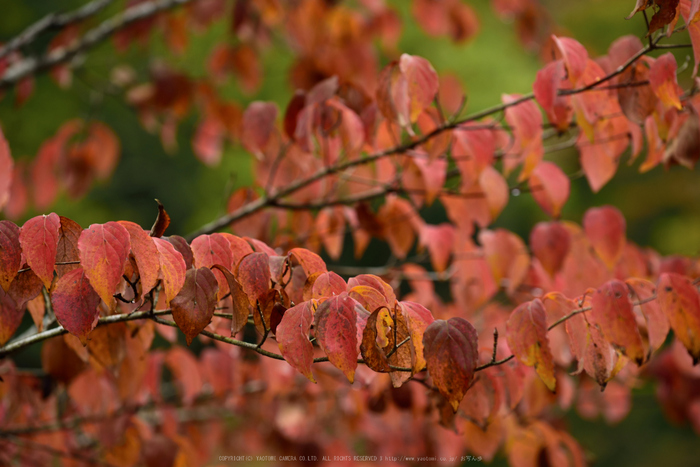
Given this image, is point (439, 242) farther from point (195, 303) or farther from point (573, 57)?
point (195, 303)

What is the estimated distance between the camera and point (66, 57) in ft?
4.62

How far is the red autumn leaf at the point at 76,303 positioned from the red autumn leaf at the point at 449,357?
0.33 meters

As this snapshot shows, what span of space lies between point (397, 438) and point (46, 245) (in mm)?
1145

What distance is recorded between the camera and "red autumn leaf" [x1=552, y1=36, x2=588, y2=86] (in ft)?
2.35

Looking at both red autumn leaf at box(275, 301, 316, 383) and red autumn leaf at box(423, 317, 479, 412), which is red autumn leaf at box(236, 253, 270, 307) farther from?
red autumn leaf at box(423, 317, 479, 412)

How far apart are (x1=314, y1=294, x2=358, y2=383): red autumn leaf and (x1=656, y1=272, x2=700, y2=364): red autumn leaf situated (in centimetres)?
38

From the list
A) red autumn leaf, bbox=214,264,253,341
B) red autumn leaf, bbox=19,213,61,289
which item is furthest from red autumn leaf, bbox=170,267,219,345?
red autumn leaf, bbox=19,213,61,289

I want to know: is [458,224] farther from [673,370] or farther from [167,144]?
[167,144]

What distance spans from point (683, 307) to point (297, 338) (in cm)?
45

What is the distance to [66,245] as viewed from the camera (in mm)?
580

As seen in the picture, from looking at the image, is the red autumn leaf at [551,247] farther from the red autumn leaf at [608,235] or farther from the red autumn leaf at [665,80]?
the red autumn leaf at [665,80]

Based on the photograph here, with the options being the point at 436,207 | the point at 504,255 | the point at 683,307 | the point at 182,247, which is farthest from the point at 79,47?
the point at 436,207

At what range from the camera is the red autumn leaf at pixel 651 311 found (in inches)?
27.0

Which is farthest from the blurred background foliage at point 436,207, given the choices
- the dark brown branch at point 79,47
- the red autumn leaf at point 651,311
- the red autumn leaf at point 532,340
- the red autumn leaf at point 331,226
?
the red autumn leaf at point 532,340
